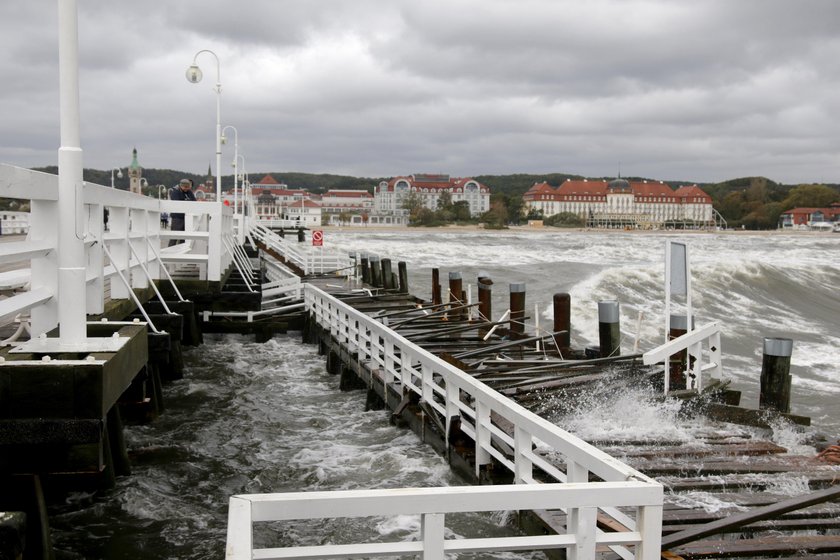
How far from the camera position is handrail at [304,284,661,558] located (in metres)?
4.67

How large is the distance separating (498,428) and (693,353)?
3.52 metres

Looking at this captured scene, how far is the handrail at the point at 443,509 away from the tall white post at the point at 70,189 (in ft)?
9.50

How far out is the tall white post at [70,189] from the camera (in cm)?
570

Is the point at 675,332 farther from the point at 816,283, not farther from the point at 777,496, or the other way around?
the point at 816,283

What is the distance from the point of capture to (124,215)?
9891 mm

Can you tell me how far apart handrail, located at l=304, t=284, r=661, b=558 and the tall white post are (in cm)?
327

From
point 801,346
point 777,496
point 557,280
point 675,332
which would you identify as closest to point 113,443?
point 777,496

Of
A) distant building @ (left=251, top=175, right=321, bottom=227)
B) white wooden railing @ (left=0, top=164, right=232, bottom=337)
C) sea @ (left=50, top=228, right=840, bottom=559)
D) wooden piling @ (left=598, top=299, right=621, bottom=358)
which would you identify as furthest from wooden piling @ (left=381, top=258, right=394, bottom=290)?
distant building @ (left=251, top=175, right=321, bottom=227)

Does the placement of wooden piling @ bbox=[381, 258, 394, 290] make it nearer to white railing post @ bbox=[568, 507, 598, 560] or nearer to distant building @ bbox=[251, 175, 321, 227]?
white railing post @ bbox=[568, 507, 598, 560]

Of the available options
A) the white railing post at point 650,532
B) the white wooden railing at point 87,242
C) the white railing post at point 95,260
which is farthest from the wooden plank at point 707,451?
the white railing post at point 95,260

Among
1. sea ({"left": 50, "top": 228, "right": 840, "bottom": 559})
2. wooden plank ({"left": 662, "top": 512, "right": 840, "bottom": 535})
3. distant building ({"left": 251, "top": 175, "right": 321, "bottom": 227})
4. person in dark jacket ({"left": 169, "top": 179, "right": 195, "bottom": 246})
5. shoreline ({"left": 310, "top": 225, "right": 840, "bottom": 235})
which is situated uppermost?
distant building ({"left": 251, "top": 175, "right": 321, "bottom": 227})

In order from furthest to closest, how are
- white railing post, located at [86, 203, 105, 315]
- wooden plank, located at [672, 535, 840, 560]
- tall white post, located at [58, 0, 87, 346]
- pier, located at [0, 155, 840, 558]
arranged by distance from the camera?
white railing post, located at [86, 203, 105, 315] < tall white post, located at [58, 0, 87, 346] < wooden plank, located at [672, 535, 840, 560] < pier, located at [0, 155, 840, 558]

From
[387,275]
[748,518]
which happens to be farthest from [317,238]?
[748,518]

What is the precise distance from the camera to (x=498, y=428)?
7504mm
